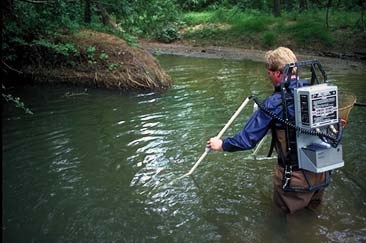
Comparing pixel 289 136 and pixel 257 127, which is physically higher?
pixel 257 127

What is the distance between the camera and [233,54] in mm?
19625

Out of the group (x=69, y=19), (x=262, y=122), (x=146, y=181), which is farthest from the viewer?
(x=69, y=19)

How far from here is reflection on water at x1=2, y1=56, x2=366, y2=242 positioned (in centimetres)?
488

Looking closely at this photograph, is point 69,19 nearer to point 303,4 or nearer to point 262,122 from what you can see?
point 262,122

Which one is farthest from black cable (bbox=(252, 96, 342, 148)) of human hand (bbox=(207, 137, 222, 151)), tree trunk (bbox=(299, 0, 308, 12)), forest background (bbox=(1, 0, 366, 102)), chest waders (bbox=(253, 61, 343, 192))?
tree trunk (bbox=(299, 0, 308, 12))

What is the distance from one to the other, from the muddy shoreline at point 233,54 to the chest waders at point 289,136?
11.1m

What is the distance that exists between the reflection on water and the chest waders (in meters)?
0.61

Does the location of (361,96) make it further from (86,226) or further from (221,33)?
(221,33)

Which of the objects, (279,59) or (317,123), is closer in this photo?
(317,123)

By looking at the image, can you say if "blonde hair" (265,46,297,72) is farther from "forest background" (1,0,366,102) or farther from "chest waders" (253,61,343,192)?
"forest background" (1,0,366,102)

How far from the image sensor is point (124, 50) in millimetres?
12516

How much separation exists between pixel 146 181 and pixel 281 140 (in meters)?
2.45

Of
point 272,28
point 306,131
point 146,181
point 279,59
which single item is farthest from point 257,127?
point 272,28

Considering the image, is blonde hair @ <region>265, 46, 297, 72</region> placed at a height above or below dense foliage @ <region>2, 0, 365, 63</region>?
below
